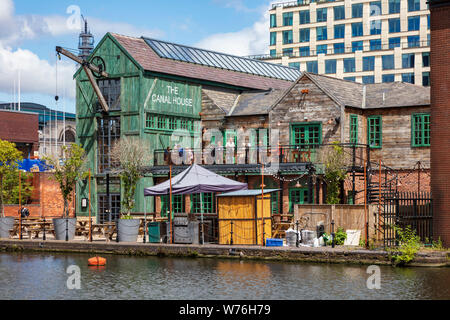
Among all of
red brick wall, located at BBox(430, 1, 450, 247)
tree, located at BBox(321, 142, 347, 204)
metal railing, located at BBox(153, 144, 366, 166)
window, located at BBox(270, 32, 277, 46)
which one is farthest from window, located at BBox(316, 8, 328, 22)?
red brick wall, located at BBox(430, 1, 450, 247)

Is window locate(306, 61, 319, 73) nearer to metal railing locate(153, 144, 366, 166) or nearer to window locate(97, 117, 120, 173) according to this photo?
metal railing locate(153, 144, 366, 166)

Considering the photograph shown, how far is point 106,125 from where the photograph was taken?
4250 cm

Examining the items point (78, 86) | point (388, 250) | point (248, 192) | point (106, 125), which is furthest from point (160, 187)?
point (78, 86)

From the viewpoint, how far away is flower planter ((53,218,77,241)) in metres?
32.6

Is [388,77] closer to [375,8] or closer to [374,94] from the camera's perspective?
[375,8]

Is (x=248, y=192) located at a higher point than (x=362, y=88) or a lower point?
lower

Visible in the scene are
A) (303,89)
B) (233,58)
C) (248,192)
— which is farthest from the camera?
(233,58)

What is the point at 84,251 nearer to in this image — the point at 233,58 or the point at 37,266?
the point at 37,266

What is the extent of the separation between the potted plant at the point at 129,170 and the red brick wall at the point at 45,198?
7.54 m

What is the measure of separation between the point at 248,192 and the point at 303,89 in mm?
10695

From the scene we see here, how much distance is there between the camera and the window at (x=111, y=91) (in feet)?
138

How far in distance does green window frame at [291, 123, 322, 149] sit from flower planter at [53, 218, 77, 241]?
11770mm

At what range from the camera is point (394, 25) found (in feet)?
272

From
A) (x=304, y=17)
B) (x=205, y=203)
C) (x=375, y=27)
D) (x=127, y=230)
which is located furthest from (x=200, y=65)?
(x=304, y=17)
